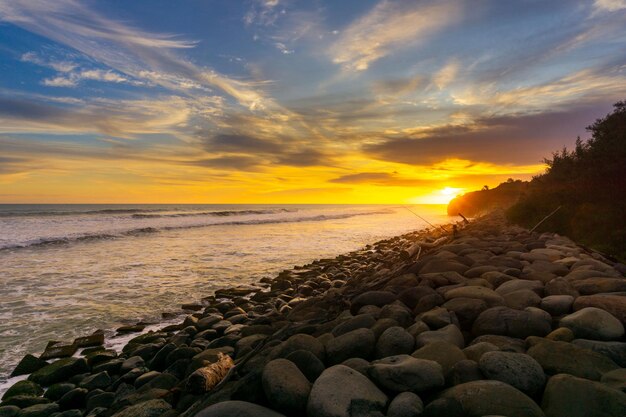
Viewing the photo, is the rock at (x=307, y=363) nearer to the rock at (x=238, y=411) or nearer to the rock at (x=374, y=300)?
the rock at (x=238, y=411)

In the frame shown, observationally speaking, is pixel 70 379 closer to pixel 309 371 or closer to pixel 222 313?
pixel 222 313

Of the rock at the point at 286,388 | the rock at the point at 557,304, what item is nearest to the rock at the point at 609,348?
the rock at the point at 557,304

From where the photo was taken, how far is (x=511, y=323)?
4.45 metres

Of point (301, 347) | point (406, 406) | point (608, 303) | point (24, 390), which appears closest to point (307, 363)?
point (301, 347)

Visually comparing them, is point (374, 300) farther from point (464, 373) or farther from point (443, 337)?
point (464, 373)

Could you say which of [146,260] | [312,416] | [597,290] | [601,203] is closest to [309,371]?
[312,416]

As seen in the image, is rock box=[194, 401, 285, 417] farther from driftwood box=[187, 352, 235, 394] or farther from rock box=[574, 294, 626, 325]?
rock box=[574, 294, 626, 325]

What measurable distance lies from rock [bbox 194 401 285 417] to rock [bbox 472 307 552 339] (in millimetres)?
2719

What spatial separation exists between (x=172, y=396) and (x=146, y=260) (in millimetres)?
14571

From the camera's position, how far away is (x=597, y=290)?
5496 mm

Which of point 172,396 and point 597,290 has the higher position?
point 597,290

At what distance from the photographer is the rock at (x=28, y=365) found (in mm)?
6332

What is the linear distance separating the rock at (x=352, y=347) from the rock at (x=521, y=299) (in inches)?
88.0

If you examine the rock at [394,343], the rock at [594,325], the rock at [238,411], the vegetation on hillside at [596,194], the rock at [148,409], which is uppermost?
the vegetation on hillside at [596,194]
